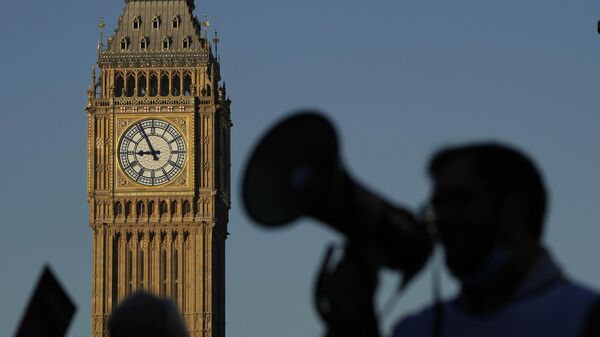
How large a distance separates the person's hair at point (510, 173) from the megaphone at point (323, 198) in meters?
0.24

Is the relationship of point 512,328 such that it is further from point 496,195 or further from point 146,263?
point 146,263

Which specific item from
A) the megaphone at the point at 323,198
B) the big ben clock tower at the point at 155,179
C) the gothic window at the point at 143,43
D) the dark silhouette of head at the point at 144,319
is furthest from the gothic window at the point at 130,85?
the megaphone at the point at 323,198

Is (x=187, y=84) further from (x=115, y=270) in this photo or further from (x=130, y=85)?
(x=115, y=270)

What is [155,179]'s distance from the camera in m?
79.4

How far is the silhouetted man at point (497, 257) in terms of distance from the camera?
537 centimetres

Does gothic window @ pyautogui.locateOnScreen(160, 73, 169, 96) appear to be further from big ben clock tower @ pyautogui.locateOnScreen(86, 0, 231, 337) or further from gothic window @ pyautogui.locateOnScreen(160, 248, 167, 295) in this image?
gothic window @ pyautogui.locateOnScreen(160, 248, 167, 295)

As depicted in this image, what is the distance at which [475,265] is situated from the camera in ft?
17.6

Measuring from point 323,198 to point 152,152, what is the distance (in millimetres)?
74290

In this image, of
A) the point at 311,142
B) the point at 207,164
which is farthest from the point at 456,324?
the point at 207,164

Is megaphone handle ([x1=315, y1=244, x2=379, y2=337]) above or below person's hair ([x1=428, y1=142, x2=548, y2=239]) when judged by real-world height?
below

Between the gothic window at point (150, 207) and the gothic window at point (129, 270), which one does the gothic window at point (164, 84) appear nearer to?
A: the gothic window at point (150, 207)

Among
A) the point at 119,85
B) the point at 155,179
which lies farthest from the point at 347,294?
the point at 119,85

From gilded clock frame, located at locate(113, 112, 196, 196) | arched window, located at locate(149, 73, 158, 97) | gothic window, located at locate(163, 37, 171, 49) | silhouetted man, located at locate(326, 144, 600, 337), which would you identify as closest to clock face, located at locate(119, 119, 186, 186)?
gilded clock frame, located at locate(113, 112, 196, 196)

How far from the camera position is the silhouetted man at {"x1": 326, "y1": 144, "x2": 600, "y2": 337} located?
5367 mm
